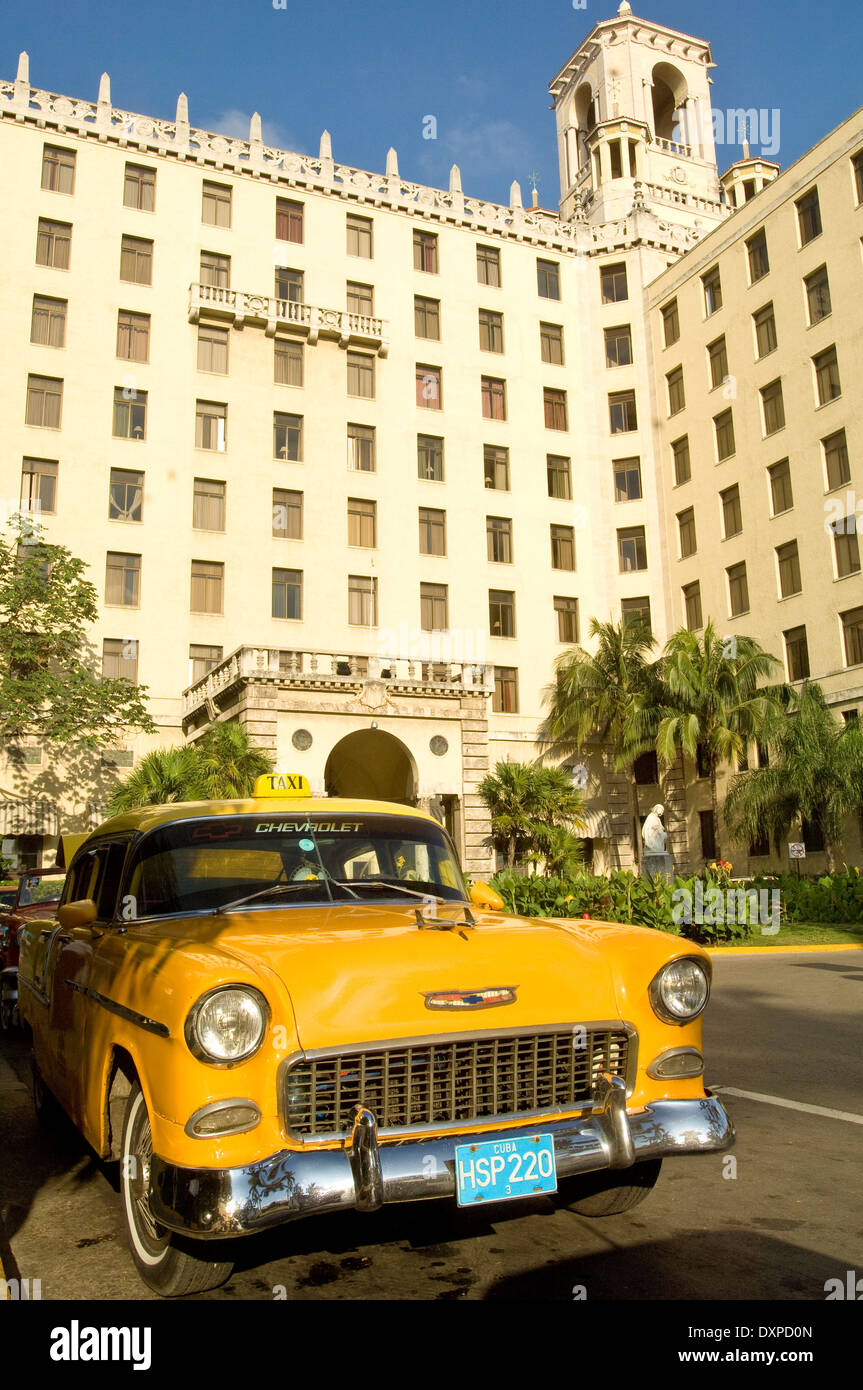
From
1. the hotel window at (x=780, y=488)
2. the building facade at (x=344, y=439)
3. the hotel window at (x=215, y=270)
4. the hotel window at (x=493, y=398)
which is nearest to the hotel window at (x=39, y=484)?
the building facade at (x=344, y=439)

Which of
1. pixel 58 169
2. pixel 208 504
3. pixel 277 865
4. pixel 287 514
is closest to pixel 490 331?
pixel 287 514

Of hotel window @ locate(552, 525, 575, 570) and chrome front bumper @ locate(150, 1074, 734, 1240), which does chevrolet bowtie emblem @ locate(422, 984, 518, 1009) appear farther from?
hotel window @ locate(552, 525, 575, 570)

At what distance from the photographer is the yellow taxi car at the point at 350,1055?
Result: 3100 mm

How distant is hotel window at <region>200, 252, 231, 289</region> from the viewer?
3347cm

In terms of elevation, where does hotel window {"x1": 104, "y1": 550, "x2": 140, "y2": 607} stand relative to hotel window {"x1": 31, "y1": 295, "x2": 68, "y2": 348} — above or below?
below

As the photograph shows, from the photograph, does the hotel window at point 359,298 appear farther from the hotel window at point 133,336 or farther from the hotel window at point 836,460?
the hotel window at point 836,460

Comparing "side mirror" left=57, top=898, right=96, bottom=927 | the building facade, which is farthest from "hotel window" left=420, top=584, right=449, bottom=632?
"side mirror" left=57, top=898, right=96, bottom=927

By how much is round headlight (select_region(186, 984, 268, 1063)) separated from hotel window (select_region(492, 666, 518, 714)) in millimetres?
31137

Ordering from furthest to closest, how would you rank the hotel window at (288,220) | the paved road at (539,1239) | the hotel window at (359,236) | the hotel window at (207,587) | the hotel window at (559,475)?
the hotel window at (559,475)
the hotel window at (359,236)
the hotel window at (288,220)
the hotel window at (207,587)
the paved road at (539,1239)

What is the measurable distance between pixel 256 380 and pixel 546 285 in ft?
43.8

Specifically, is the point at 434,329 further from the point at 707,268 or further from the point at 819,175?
the point at 819,175

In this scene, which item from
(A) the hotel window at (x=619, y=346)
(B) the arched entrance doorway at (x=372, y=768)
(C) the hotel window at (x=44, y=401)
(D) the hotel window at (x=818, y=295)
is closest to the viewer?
(B) the arched entrance doorway at (x=372, y=768)

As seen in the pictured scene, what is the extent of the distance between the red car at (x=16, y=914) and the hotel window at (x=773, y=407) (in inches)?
1147

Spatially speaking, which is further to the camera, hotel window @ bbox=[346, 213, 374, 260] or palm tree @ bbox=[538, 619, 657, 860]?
hotel window @ bbox=[346, 213, 374, 260]
